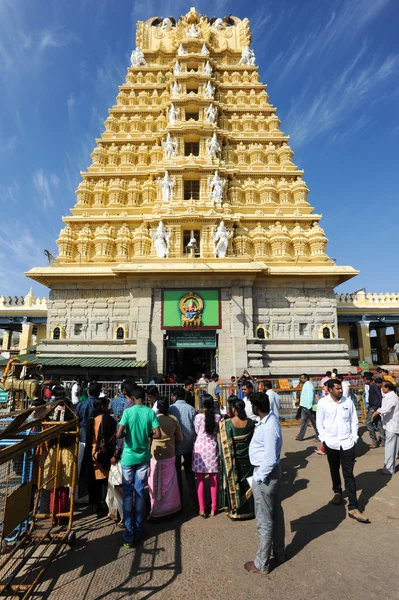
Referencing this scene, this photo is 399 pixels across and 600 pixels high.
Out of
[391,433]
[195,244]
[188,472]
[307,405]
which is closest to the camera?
[188,472]

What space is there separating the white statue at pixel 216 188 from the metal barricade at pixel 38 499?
1613 centimetres

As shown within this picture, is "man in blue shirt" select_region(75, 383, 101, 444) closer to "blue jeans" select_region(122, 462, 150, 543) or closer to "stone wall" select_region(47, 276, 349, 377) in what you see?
"blue jeans" select_region(122, 462, 150, 543)

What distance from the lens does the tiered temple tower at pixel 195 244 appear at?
642 inches

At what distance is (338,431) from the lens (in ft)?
17.5

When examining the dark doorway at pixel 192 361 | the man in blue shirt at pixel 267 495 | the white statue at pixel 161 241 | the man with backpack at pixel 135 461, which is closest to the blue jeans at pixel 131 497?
the man with backpack at pixel 135 461

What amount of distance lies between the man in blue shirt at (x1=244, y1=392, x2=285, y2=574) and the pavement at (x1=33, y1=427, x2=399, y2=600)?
163mm

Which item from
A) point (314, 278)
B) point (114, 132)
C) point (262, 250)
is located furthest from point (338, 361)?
point (114, 132)

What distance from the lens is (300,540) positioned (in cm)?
432

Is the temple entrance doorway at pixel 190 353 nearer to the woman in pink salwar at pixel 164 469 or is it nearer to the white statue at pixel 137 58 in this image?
the woman in pink salwar at pixel 164 469

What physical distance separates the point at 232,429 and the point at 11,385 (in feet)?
27.0

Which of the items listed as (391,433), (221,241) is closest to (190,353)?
(221,241)

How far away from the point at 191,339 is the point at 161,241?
557cm

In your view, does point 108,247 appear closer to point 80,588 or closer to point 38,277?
point 38,277

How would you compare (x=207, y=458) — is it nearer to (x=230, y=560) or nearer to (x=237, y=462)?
(x=237, y=462)
